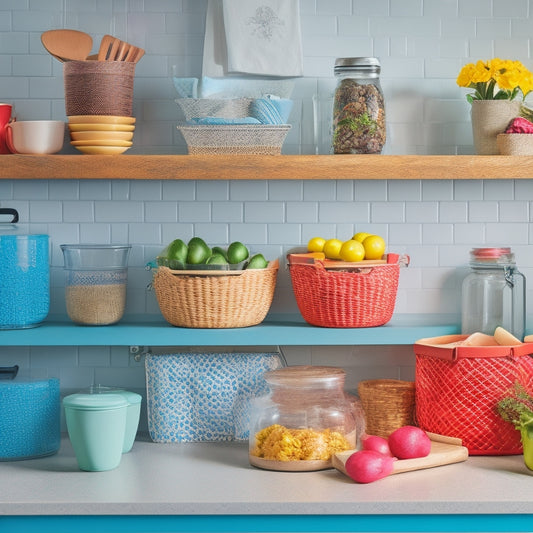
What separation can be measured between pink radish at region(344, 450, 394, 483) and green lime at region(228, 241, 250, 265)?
72cm

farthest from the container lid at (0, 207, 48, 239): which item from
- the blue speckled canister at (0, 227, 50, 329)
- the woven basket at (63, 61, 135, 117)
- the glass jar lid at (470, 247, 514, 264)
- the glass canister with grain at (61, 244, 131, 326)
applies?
the glass jar lid at (470, 247, 514, 264)

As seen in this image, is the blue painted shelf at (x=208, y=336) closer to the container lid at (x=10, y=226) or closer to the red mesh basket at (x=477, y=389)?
the red mesh basket at (x=477, y=389)

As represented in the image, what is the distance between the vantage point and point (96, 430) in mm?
2422

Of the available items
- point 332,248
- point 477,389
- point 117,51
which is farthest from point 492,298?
point 117,51

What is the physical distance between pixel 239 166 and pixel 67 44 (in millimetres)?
664

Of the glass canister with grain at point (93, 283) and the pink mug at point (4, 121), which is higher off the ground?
the pink mug at point (4, 121)

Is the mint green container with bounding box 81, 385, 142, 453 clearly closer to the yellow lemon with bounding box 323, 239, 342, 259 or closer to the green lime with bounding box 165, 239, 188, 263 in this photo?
the green lime with bounding box 165, 239, 188, 263

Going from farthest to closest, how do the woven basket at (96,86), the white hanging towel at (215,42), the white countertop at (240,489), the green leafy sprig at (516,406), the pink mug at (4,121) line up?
the white hanging towel at (215,42) < the pink mug at (4,121) < the woven basket at (96,86) < the green leafy sprig at (516,406) < the white countertop at (240,489)

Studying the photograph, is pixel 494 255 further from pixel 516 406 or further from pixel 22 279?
pixel 22 279

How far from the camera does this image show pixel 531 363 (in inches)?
102

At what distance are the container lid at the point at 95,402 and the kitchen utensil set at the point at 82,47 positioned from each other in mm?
1011

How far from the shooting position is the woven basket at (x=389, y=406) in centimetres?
274

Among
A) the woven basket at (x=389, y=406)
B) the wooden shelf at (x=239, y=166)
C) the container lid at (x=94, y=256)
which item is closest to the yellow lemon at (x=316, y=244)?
the wooden shelf at (x=239, y=166)

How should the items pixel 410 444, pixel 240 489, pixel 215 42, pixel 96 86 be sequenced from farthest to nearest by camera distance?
1. pixel 215 42
2. pixel 96 86
3. pixel 410 444
4. pixel 240 489
